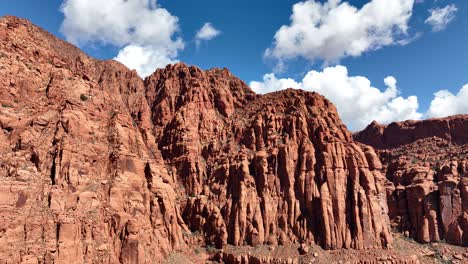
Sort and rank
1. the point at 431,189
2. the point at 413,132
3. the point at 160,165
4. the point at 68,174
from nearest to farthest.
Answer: the point at 68,174 < the point at 160,165 < the point at 431,189 < the point at 413,132

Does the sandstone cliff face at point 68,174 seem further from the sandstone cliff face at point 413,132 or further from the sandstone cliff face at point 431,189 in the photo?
the sandstone cliff face at point 413,132

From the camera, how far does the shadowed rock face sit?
48.8 metres

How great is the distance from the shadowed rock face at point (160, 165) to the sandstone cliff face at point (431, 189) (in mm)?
12116

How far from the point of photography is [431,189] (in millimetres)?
86562

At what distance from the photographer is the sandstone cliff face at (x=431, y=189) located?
81.7 m

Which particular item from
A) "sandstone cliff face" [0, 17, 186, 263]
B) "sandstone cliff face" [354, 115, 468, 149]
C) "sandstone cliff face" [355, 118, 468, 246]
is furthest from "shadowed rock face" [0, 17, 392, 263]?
"sandstone cliff face" [354, 115, 468, 149]

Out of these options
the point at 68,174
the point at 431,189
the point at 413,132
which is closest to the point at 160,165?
the point at 68,174

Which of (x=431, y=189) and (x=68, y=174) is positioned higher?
(x=68, y=174)

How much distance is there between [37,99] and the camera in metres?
55.4

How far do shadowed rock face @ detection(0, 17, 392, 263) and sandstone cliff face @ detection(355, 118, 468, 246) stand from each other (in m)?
12.1

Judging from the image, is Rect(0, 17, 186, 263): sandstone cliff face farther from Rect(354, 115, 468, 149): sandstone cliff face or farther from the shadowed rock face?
Rect(354, 115, 468, 149): sandstone cliff face

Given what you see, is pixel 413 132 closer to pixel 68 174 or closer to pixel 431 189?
pixel 431 189

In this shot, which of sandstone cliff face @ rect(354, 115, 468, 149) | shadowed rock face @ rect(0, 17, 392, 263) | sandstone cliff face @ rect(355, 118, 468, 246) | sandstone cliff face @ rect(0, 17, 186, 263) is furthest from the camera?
sandstone cliff face @ rect(354, 115, 468, 149)

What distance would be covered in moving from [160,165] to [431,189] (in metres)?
58.7
